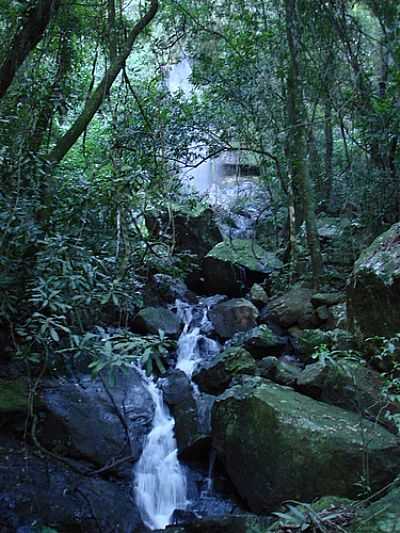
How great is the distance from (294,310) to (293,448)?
3.59 metres

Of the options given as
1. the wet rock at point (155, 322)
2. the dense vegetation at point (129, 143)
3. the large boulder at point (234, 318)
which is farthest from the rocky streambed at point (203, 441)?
the wet rock at point (155, 322)

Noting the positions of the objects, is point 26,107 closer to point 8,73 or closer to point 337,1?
point 8,73

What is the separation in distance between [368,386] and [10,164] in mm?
3772

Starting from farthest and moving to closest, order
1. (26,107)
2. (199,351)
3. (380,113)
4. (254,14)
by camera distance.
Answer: (199,351) → (254,14) → (380,113) → (26,107)

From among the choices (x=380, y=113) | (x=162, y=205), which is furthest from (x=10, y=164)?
(x=380, y=113)

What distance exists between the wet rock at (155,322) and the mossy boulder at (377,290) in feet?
10.7

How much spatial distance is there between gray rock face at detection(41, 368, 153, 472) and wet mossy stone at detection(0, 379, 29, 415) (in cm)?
26

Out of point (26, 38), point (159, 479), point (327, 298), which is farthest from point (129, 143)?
point (327, 298)

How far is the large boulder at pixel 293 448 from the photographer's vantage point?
4113 millimetres

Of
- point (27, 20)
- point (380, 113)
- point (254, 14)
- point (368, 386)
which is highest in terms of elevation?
point (254, 14)

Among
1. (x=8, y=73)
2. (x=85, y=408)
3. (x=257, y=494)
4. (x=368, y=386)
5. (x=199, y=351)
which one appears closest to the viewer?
(x=8, y=73)

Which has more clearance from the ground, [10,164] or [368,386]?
[10,164]

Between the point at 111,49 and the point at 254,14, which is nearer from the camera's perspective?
the point at 111,49

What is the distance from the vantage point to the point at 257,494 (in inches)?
176
